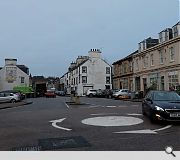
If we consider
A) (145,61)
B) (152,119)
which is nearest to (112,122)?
(152,119)

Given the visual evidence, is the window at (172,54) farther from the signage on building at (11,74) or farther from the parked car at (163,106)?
the signage on building at (11,74)

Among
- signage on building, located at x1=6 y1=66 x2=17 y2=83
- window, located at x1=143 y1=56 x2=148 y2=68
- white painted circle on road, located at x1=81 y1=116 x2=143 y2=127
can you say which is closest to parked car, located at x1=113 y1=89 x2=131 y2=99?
window, located at x1=143 y1=56 x2=148 y2=68

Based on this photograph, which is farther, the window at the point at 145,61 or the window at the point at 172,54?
the window at the point at 145,61

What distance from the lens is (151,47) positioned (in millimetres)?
33125

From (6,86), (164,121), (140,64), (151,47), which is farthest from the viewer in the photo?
(140,64)

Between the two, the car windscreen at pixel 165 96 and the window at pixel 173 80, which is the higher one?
the window at pixel 173 80

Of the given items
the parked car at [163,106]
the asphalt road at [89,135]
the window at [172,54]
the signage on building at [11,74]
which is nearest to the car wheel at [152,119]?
the parked car at [163,106]

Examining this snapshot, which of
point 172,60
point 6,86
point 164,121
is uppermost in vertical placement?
point 172,60

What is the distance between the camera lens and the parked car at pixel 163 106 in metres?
8.70

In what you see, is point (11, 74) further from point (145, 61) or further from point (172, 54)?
point (145, 61)

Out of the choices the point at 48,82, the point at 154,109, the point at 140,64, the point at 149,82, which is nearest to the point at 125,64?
the point at 140,64

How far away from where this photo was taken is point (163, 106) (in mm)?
8977
